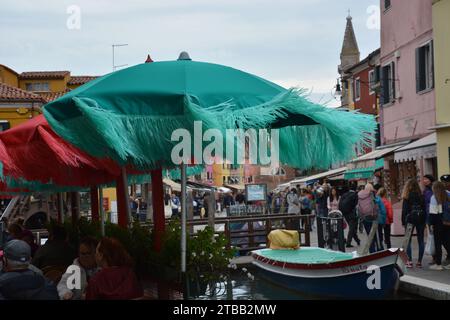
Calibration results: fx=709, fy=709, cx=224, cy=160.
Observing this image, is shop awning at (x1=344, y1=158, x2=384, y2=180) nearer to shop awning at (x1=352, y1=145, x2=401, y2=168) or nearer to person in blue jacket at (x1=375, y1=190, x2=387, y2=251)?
shop awning at (x1=352, y1=145, x2=401, y2=168)

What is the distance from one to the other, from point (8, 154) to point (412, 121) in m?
18.3

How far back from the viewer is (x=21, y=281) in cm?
578

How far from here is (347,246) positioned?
19109 mm

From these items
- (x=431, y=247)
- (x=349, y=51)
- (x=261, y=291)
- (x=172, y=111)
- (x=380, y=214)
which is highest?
(x=349, y=51)

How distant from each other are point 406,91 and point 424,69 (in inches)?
76.8

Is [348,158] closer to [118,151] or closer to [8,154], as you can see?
[118,151]

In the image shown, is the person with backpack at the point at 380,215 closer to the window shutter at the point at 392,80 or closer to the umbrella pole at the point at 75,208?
the umbrella pole at the point at 75,208

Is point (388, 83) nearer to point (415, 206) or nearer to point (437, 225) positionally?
point (415, 206)

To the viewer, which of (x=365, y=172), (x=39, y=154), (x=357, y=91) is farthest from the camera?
(x=357, y=91)

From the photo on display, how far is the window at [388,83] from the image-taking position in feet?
85.9

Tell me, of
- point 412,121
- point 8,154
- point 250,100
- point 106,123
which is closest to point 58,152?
point 8,154

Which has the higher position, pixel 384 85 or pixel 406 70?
pixel 406 70

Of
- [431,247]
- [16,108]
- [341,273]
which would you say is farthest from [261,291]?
[16,108]

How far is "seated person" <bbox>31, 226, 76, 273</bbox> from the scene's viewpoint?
8.89 m
